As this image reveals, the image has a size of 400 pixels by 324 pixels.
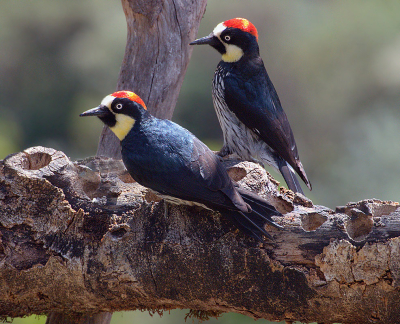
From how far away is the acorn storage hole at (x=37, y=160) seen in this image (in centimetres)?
348

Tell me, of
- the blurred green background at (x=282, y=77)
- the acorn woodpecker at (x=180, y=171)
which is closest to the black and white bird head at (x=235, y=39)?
the acorn woodpecker at (x=180, y=171)

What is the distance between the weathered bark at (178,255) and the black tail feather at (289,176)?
999 mm

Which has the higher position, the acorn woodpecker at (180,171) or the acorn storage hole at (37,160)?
the acorn woodpecker at (180,171)

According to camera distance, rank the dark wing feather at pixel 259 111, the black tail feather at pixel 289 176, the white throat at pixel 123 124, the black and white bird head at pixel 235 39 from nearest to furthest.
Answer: the white throat at pixel 123 124 < the black tail feather at pixel 289 176 < the dark wing feather at pixel 259 111 < the black and white bird head at pixel 235 39

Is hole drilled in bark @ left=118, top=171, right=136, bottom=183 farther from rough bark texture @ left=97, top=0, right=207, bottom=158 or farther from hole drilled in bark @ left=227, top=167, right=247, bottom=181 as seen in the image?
rough bark texture @ left=97, top=0, right=207, bottom=158

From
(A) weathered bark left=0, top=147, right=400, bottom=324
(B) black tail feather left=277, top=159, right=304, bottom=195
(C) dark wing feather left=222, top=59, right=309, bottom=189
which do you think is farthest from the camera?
(C) dark wing feather left=222, top=59, right=309, bottom=189

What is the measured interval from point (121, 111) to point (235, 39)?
1.60 meters

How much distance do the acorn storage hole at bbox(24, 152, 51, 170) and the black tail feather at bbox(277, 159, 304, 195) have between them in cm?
207

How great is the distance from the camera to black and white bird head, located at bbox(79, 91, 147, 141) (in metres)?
3.62

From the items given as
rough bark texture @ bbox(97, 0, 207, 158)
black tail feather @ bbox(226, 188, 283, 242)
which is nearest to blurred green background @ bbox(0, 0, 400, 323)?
rough bark texture @ bbox(97, 0, 207, 158)

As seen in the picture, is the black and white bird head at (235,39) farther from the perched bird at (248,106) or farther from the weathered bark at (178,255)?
the weathered bark at (178,255)

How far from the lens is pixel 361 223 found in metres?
3.08

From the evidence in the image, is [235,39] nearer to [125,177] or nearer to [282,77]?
[125,177]

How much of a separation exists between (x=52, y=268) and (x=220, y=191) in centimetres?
118
